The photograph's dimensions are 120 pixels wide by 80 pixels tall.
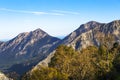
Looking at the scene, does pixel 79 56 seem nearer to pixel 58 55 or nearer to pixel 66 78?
pixel 58 55

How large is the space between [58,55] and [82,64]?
14582mm

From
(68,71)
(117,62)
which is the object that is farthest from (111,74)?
(68,71)

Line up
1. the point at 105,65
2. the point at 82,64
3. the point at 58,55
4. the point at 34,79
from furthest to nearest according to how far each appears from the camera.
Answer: the point at 58,55, the point at 82,64, the point at 105,65, the point at 34,79

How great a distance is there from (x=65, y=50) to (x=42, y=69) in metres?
34.1

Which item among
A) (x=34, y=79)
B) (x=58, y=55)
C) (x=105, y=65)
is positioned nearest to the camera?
(x=34, y=79)

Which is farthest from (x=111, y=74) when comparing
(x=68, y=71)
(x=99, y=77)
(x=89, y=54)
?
(x=89, y=54)

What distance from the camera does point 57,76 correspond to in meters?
112

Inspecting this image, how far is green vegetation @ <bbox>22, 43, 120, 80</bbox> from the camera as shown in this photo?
11056 cm

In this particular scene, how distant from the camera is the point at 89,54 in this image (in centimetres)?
14112

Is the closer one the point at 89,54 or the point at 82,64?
the point at 82,64

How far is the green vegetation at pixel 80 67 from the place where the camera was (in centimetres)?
11056

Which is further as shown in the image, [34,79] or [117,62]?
[117,62]

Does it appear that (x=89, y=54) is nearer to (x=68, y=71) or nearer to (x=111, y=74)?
(x=68, y=71)

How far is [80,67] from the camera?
411ft
